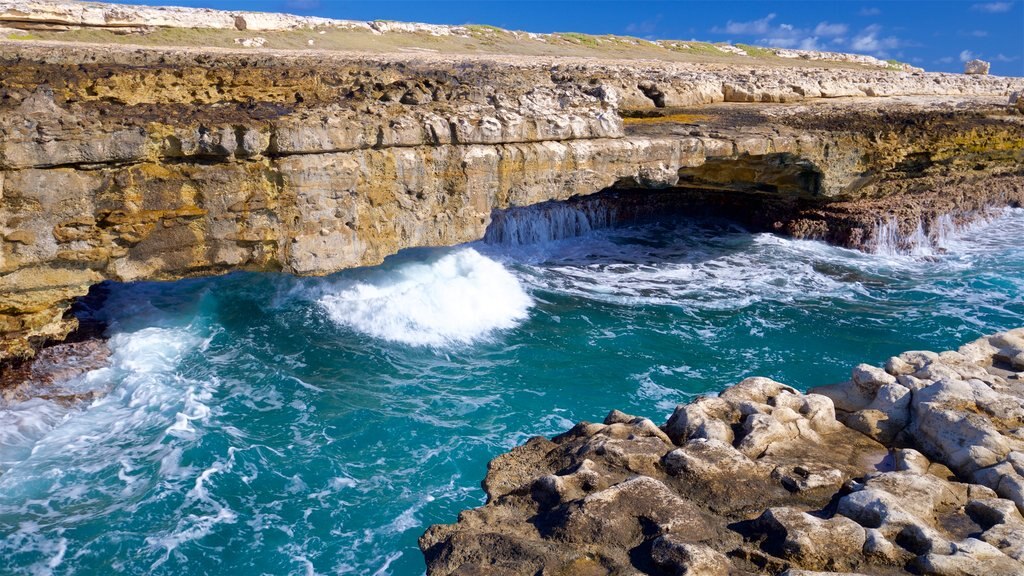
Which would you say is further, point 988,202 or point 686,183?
point 988,202

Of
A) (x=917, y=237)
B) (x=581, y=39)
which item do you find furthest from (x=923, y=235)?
(x=581, y=39)

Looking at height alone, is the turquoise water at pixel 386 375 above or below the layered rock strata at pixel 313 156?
below

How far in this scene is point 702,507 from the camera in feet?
17.4

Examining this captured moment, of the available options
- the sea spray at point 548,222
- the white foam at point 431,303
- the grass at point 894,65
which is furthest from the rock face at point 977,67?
the white foam at point 431,303

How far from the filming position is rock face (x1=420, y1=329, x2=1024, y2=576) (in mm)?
4684

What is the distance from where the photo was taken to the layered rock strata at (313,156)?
10258 millimetres

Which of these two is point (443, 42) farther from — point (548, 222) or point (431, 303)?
point (431, 303)

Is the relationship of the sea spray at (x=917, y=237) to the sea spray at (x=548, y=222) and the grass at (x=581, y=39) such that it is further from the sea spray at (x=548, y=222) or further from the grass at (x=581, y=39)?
the grass at (x=581, y=39)

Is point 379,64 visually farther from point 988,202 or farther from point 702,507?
point 988,202

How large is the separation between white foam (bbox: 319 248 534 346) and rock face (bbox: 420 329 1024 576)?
302 inches

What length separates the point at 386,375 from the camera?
12.3 meters

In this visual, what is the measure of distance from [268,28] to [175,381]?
20.8 m

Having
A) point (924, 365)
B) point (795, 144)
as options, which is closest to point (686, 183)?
point (795, 144)

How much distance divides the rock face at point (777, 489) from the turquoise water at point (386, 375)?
304 cm
